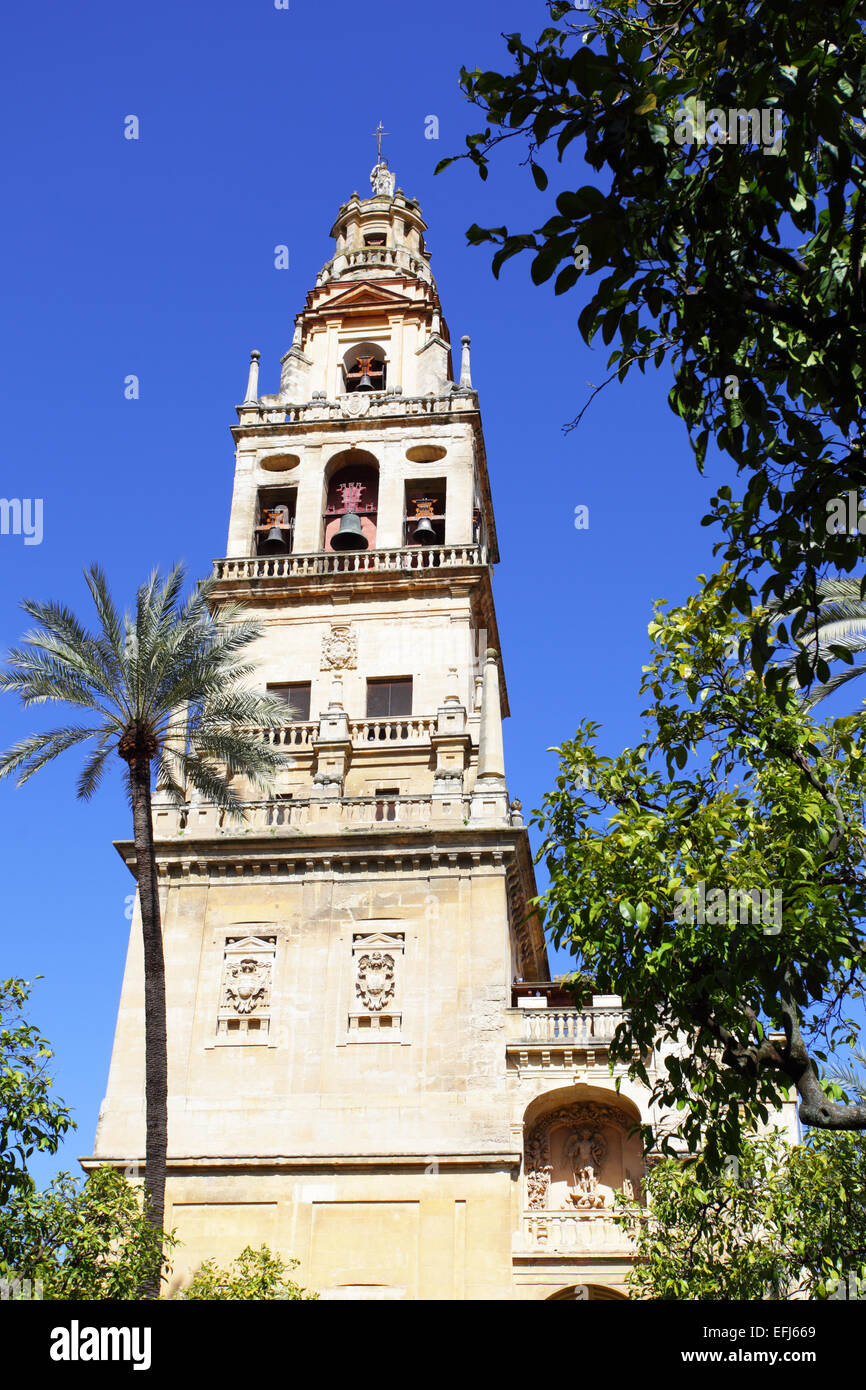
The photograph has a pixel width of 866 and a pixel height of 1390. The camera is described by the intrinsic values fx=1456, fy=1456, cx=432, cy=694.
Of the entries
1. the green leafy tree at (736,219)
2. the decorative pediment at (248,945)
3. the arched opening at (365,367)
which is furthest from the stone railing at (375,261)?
the green leafy tree at (736,219)

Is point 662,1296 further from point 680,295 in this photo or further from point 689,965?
point 680,295

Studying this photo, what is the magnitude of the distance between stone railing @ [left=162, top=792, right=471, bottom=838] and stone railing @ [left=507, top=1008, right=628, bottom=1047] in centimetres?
411

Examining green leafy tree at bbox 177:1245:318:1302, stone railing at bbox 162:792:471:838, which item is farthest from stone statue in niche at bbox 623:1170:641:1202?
stone railing at bbox 162:792:471:838

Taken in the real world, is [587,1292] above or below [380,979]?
below

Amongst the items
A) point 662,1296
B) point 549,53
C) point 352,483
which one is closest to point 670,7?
point 549,53

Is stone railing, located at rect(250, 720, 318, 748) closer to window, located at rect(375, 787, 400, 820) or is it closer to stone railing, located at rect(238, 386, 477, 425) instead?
window, located at rect(375, 787, 400, 820)

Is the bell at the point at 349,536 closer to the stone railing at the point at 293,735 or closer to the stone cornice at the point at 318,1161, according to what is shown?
the stone railing at the point at 293,735

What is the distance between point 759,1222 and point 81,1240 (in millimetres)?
8752

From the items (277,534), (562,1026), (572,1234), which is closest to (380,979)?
(562,1026)

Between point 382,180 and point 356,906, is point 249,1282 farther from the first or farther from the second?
point 382,180

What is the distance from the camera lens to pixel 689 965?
14.1m

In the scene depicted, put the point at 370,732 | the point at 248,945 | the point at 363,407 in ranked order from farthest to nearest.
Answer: the point at 363,407 → the point at 370,732 → the point at 248,945

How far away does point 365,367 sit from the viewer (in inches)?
1543
